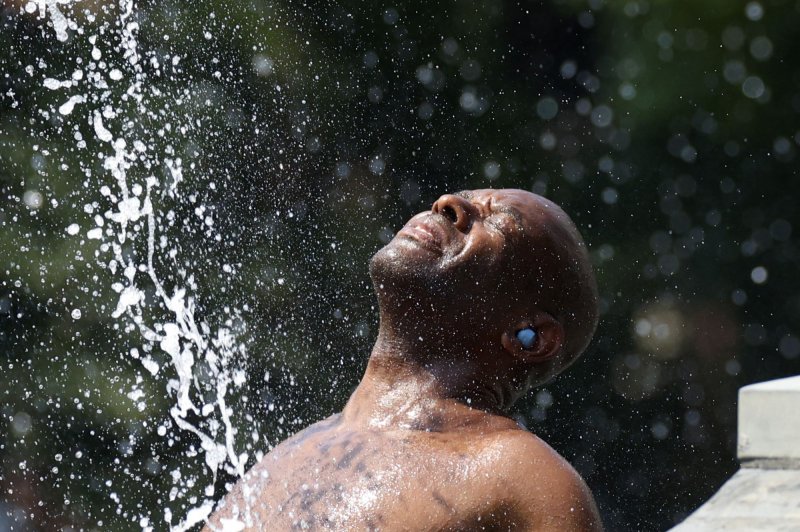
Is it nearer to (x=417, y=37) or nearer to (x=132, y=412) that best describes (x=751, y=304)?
(x=417, y=37)

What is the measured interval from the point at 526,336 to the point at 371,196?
4.76 meters

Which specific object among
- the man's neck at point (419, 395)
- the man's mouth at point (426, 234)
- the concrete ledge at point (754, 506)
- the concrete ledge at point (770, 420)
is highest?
the man's mouth at point (426, 234)

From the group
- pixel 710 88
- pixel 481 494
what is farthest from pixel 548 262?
pixel 710 88

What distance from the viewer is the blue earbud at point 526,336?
2377mm

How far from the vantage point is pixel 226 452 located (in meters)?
7.06

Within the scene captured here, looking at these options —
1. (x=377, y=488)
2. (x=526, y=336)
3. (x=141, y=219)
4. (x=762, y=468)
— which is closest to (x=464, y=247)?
(x=526, y=336)

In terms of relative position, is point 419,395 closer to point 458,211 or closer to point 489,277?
point 489,277

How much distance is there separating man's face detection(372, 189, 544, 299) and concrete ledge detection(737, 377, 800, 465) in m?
1.84

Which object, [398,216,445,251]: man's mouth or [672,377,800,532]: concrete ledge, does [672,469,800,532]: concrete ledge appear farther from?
[398,216,445,251]: man's mouth

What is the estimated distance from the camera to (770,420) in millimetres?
3988

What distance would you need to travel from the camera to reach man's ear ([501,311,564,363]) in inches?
93.6

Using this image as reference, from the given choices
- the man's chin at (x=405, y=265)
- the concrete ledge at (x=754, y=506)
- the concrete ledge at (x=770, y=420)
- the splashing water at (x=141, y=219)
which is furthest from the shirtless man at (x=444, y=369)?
the splashing water at (x=141, y=219)

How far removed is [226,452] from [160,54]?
238 centimetres

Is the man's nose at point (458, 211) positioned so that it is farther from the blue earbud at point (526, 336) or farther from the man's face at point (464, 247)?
the blue earbud at point (526, 336)
